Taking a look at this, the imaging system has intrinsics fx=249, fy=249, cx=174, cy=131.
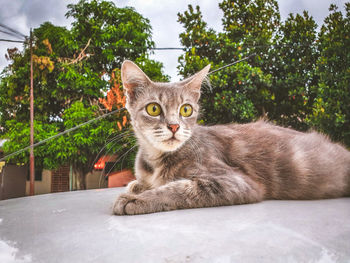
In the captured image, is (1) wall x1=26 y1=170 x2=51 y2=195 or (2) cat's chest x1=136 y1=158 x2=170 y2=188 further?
(1) wall x1=26 y1=170 x2=51 y2=195

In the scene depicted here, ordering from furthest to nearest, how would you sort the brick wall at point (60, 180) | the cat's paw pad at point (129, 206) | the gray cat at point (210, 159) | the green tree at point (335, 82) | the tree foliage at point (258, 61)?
1. the brick wall at point (60, 180)
2. the tree foliage at point (258, 61)
3. the green tree at point (335, 82)
4. the gray cat at point (210, 159)
5. the cat's paw pad at point (129, 206)

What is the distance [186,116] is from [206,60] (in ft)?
7.85

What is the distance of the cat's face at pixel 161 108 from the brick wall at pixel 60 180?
5223 mm

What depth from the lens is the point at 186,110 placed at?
4.70 feet

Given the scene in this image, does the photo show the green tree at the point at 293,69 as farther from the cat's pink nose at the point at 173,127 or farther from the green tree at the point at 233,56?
the cat's pink nose at the point at 173,127

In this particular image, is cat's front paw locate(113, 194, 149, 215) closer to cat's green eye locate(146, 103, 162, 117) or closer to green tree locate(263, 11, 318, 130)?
cat's green eye locate(146, 103, 162, 117)

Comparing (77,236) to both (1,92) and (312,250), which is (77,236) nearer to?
(312,250)

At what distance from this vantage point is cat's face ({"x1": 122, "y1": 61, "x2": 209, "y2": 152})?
126 centimetres

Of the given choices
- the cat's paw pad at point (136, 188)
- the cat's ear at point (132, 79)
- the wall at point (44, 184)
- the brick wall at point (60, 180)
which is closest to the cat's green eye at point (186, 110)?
the cat's ear at point (132, 79)

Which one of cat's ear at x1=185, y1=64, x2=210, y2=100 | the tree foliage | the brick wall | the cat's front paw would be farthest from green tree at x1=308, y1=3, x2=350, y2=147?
the brick wall

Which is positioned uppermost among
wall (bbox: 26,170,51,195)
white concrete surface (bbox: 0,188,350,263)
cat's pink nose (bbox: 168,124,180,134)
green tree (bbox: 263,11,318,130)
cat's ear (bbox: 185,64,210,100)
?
green tree (bbox: 263,11,318,130)

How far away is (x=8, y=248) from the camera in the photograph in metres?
0.74

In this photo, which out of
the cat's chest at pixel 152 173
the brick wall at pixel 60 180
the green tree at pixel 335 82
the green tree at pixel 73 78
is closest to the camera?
the cat's chest at pixel 152 173

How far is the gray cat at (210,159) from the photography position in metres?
1.18
